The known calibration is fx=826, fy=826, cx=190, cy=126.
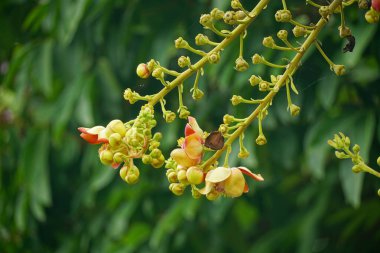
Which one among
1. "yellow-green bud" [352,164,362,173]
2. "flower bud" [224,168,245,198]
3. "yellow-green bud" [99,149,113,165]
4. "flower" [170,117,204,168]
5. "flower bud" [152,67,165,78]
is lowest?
"yellow-green bud" [352,164,362,173]

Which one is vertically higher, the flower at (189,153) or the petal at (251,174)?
the flower at (189,153)

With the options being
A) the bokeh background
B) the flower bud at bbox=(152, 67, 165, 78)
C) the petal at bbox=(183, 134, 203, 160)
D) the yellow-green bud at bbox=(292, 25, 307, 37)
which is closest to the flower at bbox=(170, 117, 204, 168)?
the petal at bbox=(183, 134, 203, 160)

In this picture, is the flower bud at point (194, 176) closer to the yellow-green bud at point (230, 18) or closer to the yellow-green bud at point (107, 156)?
the yellow-green bud at point (107, 156)

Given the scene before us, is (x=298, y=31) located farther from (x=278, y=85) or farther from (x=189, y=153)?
(x=189, y=153)

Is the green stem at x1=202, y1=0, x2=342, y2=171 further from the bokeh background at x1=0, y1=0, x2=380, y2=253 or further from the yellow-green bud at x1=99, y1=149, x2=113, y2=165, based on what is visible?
the bokeh background at x1=0, y1=0, x2=380, y2=253

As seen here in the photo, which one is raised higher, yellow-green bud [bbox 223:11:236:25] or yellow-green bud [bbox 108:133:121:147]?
yellow-green bud [bbox 223:11:236:25]

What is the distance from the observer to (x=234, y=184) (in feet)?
3.98

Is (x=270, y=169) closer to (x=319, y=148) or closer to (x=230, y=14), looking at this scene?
(x=319, y=148)

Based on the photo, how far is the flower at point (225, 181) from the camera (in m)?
1.21

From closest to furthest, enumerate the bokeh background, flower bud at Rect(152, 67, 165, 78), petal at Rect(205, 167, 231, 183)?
1. petal at Rect(205, 167, 231, 183)
2. flower bud at Rect(152, 67, 165, 78)
3. the bokeh background

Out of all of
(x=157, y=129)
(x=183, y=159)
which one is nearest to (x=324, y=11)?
(x=183, y=159)

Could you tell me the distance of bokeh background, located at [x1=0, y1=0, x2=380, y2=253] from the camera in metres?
2.78

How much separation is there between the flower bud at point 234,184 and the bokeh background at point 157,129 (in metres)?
1.34

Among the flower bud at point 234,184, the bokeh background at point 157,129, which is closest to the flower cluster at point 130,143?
the flower bud at point 234,184
